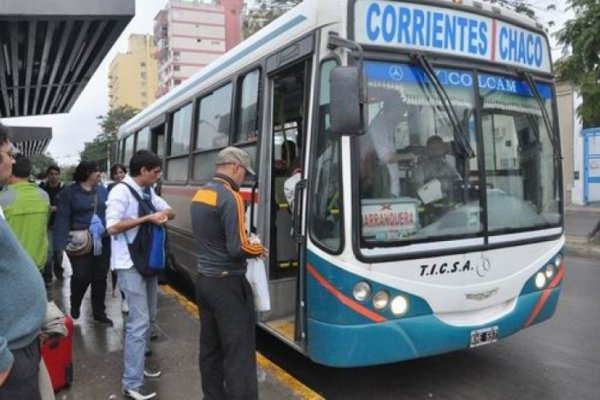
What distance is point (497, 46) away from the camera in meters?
4.30

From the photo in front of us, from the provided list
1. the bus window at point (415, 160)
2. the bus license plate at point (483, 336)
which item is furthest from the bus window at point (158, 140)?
the bus license plate at point (483, 336)

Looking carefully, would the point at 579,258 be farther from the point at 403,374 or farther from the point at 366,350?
the point at 366,350

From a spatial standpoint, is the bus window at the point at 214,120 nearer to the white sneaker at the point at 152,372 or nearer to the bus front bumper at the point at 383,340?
the white sneaker at the point at 152,372

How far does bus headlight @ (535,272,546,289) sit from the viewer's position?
444cm

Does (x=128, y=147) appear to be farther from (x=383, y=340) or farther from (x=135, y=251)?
(x=383, y=340)

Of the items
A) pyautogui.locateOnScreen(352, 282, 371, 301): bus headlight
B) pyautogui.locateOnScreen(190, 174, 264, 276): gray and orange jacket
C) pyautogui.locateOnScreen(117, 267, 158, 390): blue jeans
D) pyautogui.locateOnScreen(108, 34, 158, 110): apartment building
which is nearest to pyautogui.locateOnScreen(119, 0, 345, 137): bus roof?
pyautogui.locateOnScreen(190, 174, 264, 276): gray and orange jacket

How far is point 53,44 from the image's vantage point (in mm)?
9883

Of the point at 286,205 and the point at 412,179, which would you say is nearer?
the point at 412,179

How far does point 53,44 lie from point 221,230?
318 inches

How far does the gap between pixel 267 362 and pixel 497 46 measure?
10.1 feet

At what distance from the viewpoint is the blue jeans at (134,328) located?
3.97 m

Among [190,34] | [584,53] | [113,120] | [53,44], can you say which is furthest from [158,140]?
[190,34]

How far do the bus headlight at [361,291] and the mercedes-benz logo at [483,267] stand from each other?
913 mm

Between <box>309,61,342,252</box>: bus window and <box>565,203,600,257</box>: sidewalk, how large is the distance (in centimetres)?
878
